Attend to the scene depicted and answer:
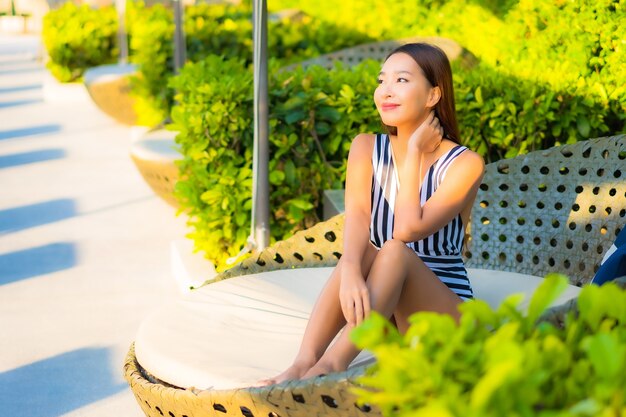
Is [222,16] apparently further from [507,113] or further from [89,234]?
[507,113]

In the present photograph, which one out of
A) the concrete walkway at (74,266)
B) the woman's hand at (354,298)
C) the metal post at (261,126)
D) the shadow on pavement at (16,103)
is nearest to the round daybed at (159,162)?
the concrete walkway at (74,266)

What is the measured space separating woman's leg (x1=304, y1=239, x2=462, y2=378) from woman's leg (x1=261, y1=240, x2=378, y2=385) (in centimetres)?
6

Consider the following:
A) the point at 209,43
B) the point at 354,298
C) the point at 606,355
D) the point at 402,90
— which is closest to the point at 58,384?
the point at 354,298

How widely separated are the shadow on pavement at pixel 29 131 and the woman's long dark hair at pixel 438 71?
8.24 m

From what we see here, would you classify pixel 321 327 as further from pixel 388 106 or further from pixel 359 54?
pixel 359 54

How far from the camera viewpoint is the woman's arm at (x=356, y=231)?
8.20 ft

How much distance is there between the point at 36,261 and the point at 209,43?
12.5ft

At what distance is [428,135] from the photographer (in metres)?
2.88

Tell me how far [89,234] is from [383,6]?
372 centimetres

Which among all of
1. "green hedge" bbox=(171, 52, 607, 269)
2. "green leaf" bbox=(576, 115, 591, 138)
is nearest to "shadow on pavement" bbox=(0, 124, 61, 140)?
"green hedge" bbox=(171, 52, 607, 269)

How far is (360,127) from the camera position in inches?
197

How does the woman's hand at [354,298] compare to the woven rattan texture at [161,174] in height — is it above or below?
above

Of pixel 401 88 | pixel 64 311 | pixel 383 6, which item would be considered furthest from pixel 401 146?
pixel 383 6

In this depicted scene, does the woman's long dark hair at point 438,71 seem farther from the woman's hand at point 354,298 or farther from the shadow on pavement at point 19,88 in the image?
the shadow on pavement at point 19,88
